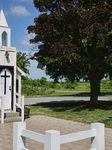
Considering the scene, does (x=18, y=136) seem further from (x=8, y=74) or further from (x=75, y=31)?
(x=75, y=31)

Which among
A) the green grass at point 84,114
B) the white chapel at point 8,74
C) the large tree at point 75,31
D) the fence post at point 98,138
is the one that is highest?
the large tree at point 75,31

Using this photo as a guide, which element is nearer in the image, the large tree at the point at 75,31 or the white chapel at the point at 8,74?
the white chapel at the point at 8,74

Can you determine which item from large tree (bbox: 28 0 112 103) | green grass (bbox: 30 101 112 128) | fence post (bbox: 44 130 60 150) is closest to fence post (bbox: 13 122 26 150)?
fence post (bbox: 44 130 60 150)

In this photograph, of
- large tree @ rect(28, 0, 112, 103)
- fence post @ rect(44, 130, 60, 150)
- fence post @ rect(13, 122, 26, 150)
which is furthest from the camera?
large tree @ rect(28, 0, 112, 103)

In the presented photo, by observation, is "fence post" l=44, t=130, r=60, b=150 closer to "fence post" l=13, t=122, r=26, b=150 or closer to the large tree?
"fence post" l=13, t=122, r=26, b=150

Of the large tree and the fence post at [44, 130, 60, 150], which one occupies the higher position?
the large tree

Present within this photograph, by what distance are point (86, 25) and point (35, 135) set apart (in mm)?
11193

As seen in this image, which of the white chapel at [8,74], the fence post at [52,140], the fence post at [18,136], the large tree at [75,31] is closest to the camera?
the fence post at [52,140]

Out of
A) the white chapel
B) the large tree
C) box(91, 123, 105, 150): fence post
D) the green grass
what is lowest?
the green grass

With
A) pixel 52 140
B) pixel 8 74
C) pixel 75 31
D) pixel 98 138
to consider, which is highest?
pixel 75 31

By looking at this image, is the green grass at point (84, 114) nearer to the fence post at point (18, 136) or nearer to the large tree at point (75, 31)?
the large tree at point (75, 31)

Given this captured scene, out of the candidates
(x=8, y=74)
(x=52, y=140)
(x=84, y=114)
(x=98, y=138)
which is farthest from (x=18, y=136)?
(x=84, y=114)

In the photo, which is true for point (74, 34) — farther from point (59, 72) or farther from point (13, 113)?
point (13, 113)

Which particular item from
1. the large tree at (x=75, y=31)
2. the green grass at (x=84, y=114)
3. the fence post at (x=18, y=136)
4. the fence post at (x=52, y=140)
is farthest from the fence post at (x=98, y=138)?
the large tree at (x=75, y=31)
